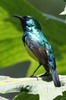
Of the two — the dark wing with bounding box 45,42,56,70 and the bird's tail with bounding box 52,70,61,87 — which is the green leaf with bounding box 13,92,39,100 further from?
the dark wing with bounding box 45,42,56,70

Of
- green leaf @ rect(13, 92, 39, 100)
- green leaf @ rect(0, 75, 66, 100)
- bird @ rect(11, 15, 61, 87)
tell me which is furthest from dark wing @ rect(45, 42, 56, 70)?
green leaf @ rect(13, 92, 39, 100)

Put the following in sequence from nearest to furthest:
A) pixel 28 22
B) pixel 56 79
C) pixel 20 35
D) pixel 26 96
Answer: pixel 26 96
pixel 56 79
pixel 20 35
pixel 28 22

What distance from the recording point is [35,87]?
229 cm

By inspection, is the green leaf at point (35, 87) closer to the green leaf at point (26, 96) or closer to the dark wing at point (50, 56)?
the green leaf at point (26, 96)

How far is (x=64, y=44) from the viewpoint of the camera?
8.74ft

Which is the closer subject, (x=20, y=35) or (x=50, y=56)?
(x=50, y=56)

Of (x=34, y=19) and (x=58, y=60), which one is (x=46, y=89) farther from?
(x=34, y=19)

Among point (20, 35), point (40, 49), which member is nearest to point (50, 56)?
point (40, 49)

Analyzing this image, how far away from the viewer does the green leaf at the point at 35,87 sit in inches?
86.2

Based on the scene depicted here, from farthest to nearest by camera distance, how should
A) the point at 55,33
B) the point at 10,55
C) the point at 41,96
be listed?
the point at 55,33
the point at 10,55
the point at 41,96

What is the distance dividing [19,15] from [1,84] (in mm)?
641

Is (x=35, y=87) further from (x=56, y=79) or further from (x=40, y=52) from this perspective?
(x=40, y=52)

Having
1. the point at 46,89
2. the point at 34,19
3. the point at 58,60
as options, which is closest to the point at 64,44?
the point at 58,60

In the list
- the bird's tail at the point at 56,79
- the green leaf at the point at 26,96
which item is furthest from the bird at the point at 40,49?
the green leaf at the point at 26,96
